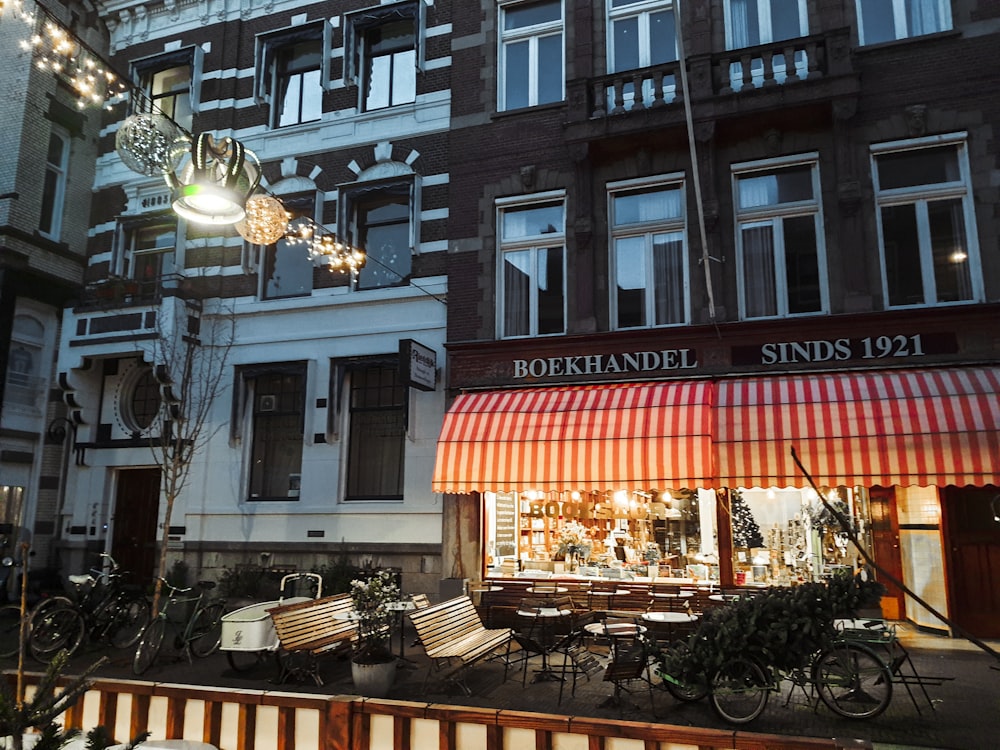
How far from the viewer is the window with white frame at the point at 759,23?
39.6 ft

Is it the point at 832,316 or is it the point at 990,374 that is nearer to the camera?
the point at 990,374

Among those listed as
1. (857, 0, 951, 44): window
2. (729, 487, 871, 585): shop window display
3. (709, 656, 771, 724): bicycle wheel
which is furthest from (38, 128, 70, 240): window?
(857, 0, 951, 44): window

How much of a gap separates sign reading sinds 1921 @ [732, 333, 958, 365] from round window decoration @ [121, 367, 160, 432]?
11.9 meters

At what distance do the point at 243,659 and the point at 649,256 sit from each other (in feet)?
28.1

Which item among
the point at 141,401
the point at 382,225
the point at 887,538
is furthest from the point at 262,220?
the point at 887,538

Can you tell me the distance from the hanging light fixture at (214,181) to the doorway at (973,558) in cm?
1012

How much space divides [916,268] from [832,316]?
5.09 ft

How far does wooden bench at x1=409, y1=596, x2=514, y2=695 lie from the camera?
8.33 metres

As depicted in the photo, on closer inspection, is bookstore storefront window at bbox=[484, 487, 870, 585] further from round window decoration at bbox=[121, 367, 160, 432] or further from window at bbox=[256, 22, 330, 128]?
window at bbox=[256, 22, 330, 128]

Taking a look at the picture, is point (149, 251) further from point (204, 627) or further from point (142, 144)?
point (204, 627)

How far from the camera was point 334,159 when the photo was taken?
14672 millimetres

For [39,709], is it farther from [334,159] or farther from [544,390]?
[334,159]

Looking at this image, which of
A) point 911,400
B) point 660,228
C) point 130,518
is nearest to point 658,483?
point 911,400

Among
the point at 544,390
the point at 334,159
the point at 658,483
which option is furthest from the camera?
the point at 334,159
